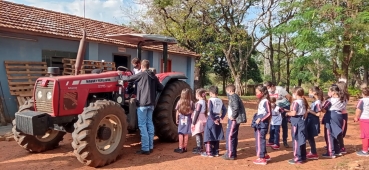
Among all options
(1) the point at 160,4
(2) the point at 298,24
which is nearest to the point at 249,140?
(2) the point at 298,24

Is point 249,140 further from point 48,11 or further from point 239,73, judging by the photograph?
point 239,73

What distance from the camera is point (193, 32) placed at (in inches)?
767

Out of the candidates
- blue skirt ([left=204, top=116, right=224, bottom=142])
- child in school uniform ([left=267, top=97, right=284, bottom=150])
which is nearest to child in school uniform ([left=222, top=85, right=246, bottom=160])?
blue skirt ([left=204, top=116, right=224, bottom=142])

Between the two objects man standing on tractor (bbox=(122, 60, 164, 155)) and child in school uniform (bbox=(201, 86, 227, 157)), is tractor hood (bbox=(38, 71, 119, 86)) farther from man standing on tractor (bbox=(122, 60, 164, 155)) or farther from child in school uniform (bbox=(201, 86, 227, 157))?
child in school uniform (bbox=(201, 86, 227, 157))

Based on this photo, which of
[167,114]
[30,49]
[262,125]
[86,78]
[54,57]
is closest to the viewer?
[86,78]

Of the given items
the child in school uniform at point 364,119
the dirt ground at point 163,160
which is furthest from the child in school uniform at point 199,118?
the child in school uniform at point 364,119

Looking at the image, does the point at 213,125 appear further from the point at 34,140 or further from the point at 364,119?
the point at 34,140

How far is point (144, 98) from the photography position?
Answer: 5.68m

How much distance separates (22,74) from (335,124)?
28.8 ft

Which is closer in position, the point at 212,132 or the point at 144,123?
the point at 212,132

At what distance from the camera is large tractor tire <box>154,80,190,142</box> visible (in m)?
6.36

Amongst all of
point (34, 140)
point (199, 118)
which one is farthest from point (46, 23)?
point (199, 118)

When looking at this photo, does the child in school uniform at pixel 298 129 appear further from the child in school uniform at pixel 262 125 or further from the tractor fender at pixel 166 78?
the tractor fender at pixel 166 78

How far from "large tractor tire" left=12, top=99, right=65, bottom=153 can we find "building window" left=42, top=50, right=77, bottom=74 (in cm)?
558
